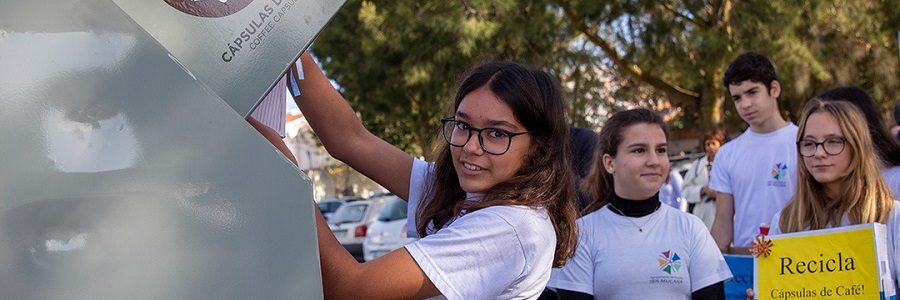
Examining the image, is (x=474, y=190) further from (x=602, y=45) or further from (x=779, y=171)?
(x=602, y=45)

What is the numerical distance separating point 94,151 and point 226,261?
23 centimetres

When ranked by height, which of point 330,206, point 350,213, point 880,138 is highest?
point 880,138

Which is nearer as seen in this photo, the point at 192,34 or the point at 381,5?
the point at 192,34

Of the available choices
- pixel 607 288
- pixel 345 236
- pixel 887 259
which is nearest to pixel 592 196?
pixel 607 288

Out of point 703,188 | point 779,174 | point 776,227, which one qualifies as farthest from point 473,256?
point 703,188

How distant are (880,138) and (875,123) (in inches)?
5.2

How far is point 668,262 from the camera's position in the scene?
3.71 m

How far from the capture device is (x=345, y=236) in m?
22.0

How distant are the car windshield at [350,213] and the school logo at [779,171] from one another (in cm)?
1807

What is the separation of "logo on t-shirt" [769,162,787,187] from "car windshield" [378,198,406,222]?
1321 cm

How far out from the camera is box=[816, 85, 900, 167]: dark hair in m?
4.43

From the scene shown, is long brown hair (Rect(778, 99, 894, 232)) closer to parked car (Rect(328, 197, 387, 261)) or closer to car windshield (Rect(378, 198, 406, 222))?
car windshield (Rect(378, 198, 406, 222))

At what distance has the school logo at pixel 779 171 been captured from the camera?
5.02 meters

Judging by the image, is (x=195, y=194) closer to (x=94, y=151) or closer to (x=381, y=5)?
(x=94, y=151)
